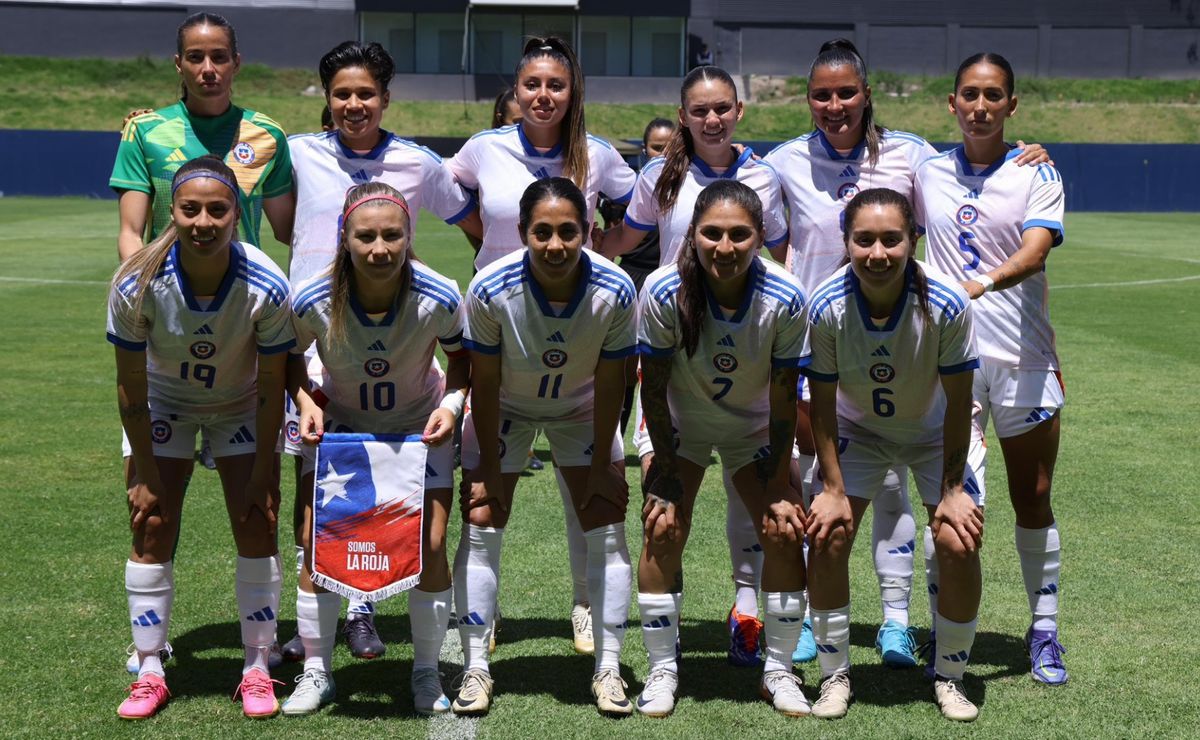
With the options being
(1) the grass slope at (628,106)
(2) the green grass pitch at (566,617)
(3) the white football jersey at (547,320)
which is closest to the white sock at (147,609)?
(2) the green grass pitch at (566,617)

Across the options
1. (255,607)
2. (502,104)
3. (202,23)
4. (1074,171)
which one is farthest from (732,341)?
(1074,171)

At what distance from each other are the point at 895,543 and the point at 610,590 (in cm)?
123

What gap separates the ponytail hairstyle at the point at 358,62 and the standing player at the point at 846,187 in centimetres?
160

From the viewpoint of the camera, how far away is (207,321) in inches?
167

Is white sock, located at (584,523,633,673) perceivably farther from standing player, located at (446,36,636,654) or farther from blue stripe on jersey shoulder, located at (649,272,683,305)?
blue stripe on jersey shoulder, located at (649,272,683,305)

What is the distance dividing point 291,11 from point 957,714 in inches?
2070

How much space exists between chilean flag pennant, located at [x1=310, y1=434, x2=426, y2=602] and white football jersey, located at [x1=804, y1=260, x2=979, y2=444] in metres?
1.43

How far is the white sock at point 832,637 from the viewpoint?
4.32 meters

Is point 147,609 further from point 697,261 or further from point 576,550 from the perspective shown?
point 697,261

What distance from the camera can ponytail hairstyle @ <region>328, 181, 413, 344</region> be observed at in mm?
4203

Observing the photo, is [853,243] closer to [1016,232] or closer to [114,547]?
[1016,232]

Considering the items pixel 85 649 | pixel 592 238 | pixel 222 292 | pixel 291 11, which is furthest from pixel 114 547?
pixel 291 11

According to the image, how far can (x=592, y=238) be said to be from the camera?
5.34 m

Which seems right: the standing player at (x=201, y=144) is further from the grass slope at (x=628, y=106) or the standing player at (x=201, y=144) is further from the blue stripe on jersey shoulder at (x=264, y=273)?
the grass slope at (x=628, y=106)
